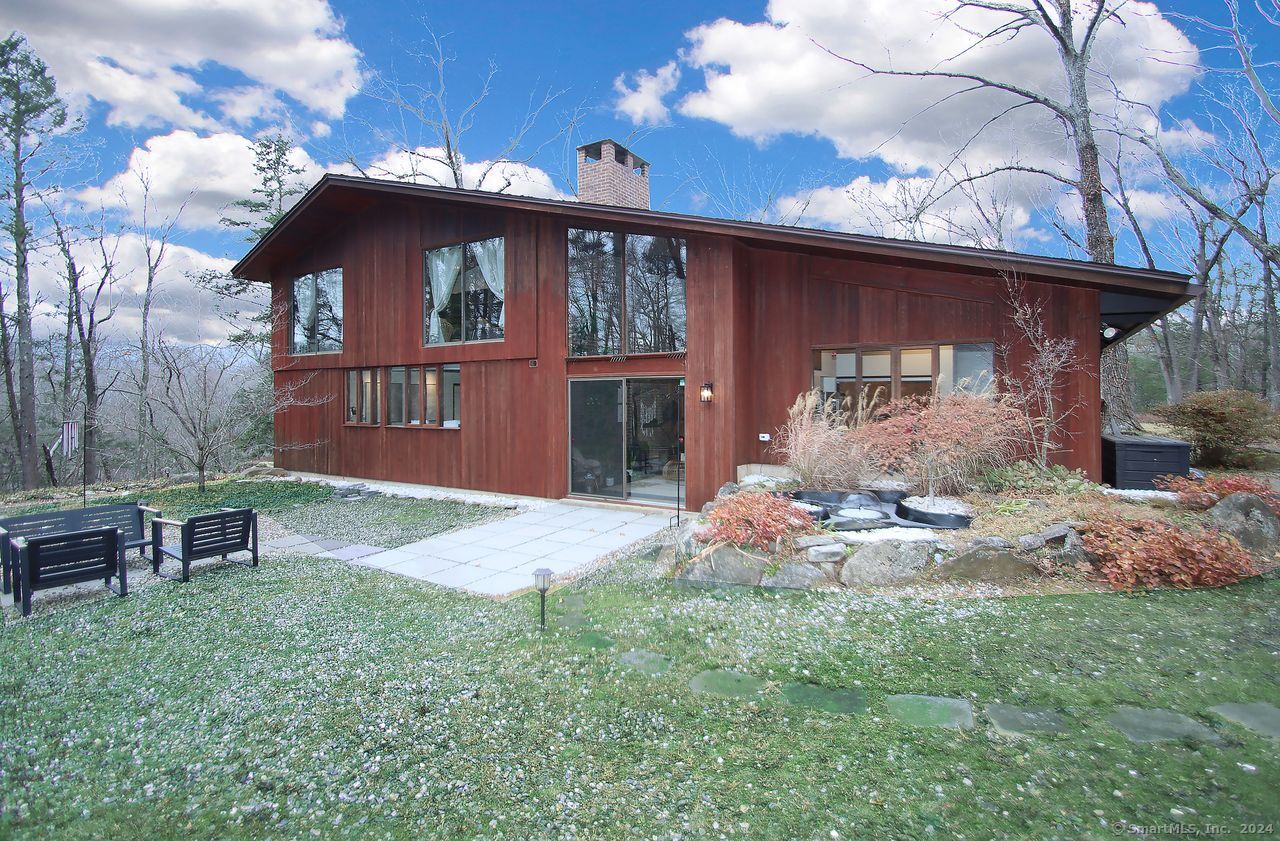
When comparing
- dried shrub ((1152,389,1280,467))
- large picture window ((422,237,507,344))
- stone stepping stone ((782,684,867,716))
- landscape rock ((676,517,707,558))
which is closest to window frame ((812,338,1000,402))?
landscape rock ((676,517,707,558))

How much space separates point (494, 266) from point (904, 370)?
6276 mm

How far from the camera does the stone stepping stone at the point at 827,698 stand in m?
2.72

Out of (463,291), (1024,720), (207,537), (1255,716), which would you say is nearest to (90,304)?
(463,291)

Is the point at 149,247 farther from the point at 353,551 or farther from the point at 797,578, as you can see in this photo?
the point at 797,578

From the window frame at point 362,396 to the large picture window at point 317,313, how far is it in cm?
79

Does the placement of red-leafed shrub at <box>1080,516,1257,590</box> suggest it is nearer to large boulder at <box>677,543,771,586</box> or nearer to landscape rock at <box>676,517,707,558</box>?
large boulder at <box>677,543,771,586</box>

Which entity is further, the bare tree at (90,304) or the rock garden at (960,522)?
the bare tree at (90,304)

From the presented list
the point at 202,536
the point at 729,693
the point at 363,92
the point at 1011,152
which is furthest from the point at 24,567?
the point at 1011,152

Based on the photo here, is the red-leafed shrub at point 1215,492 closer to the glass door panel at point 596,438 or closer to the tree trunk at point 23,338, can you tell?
the glass door panel at point 596,438

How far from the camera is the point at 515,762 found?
2404 millimetres

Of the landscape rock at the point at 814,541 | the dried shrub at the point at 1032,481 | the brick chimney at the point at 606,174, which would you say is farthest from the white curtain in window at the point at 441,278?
the dried shrub at the point at 1032,481

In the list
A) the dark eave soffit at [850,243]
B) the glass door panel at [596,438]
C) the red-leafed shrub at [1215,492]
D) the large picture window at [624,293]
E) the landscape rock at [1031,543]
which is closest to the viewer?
the landscape rock at [1031,543]

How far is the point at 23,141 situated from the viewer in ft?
49.8

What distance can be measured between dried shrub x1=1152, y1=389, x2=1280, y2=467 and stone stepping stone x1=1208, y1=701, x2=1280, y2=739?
28.9 ft
